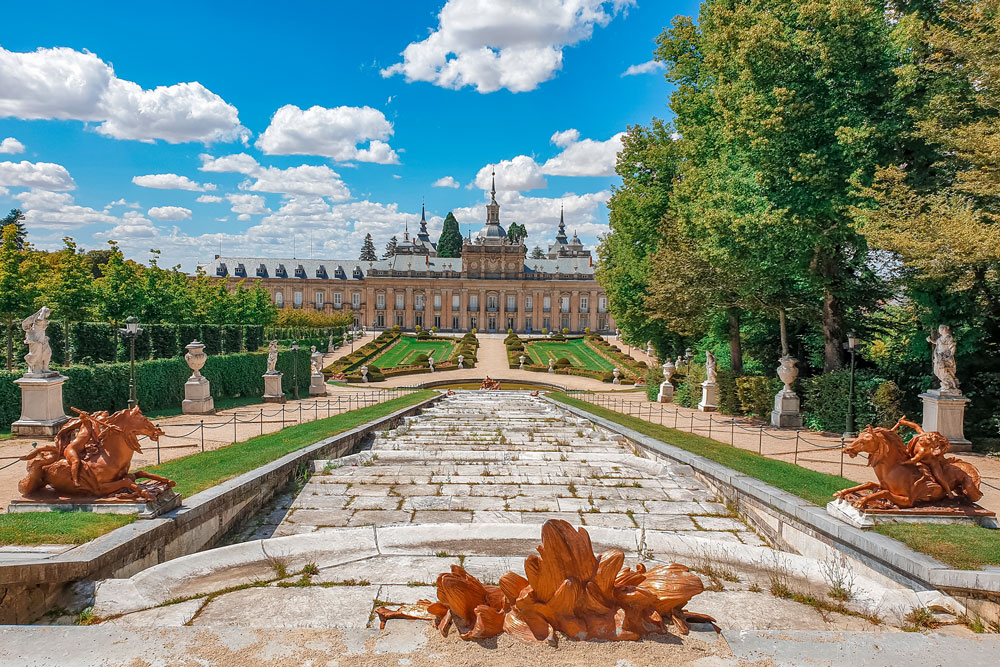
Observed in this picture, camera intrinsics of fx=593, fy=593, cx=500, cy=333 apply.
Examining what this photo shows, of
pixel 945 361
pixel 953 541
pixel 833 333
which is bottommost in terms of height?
pixel 953 541

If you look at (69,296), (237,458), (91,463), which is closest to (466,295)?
(69,296)

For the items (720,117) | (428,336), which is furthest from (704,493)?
(428,336)

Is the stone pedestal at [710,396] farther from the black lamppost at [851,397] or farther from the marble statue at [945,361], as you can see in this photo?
the marble statue at [945,361]

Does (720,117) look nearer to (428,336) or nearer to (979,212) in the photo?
(979,212)

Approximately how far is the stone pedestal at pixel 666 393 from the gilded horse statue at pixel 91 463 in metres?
19.7

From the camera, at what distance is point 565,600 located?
3090mm

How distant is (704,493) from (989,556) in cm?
301

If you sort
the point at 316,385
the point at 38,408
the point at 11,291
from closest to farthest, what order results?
the point at 38,408 → the point at 11,291 → the point at 316,385

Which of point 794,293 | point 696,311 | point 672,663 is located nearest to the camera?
point 672,663

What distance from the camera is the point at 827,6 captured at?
36.4 ft

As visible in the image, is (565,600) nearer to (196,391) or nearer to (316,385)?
(196,391)

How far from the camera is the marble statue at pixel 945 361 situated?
10.9 meters

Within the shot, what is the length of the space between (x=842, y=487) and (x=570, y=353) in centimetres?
4156

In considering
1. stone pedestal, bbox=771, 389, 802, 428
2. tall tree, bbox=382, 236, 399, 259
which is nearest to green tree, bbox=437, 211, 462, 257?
tall tree, bbox=382, 236, 399, 259
